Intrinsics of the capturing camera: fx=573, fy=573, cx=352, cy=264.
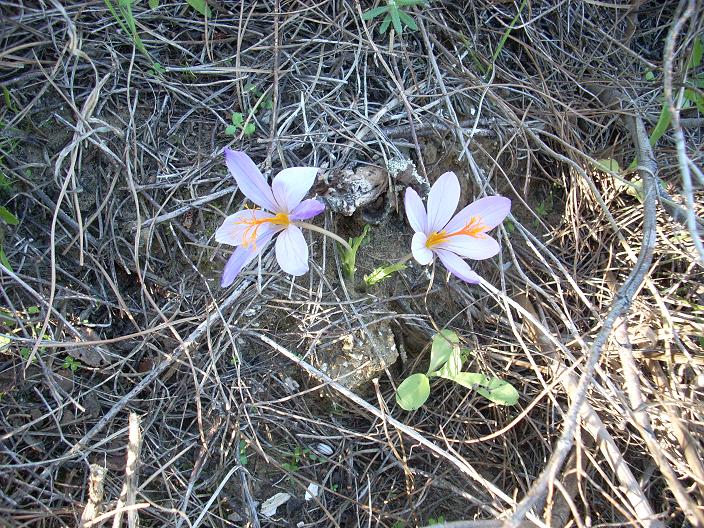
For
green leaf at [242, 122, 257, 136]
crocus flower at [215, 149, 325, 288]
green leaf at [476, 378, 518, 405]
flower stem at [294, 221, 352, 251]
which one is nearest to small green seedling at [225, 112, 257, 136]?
green leaf at [242, 122, 257, 136]

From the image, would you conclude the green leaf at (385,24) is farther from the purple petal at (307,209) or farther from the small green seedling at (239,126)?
the purple petal at (307,209)

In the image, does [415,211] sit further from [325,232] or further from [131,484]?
[131,484]

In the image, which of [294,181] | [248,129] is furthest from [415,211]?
[248,129]

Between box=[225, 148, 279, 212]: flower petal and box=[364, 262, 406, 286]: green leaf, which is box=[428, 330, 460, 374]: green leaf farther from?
box=[225, 148, 279, 212]: flower petal

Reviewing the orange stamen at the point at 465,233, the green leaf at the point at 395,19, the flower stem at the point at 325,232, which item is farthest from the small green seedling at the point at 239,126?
the orange stamen at the point at 465,233

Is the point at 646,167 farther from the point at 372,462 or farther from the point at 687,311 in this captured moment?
the point at 372,462

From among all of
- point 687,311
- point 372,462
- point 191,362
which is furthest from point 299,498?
point 687,311
